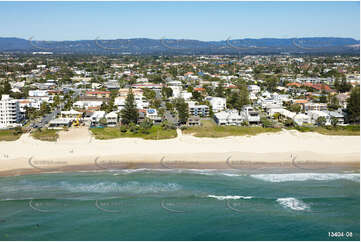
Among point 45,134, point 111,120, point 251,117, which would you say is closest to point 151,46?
point 111,120

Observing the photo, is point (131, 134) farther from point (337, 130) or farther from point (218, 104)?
point (337, 130)

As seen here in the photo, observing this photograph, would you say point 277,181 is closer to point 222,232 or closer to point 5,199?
point 222,232

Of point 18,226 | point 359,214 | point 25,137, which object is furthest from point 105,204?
point 25,137

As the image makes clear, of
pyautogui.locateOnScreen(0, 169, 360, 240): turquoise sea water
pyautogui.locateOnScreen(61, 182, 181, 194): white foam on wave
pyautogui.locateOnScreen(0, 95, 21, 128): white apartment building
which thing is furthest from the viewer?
pyautogui.locateOnScreen(0, 95, 21, 128): white apartment building

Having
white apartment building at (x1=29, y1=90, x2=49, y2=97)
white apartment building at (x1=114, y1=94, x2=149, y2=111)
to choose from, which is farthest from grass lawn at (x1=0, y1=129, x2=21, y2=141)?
white apartment building at (x1=29, y1=90, x2=49, y2=97)

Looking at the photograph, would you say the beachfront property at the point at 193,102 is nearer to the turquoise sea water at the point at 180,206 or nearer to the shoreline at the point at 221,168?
the shoreline at the point at 221,168

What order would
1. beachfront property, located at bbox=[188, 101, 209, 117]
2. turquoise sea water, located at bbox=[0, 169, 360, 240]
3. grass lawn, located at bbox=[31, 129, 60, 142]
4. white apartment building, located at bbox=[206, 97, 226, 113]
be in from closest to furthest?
turquoise sea water, located at bbox=[0, 169, 360, 240]
grass lawn, located at bbox=[31, 129, 60, 142]
beachfront property, located at bbox=[188, 101, 209, 117]
white apartment building, located at bbox=[206, 97, 226, 113]

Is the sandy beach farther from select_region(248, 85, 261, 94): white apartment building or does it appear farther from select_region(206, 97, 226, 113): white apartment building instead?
select_region(248, 85, 261, 94): white apartment building
